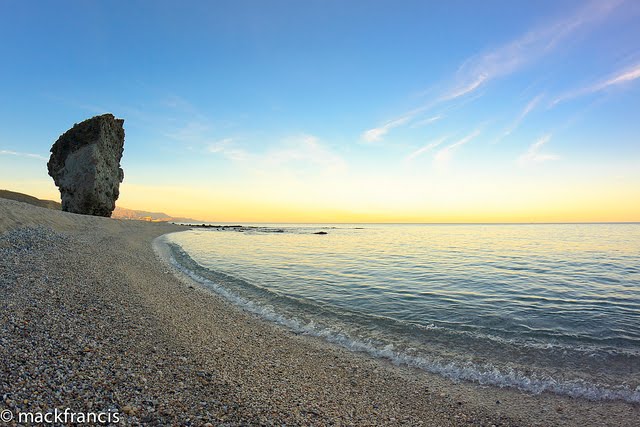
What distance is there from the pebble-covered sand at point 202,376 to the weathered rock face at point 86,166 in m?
50.7

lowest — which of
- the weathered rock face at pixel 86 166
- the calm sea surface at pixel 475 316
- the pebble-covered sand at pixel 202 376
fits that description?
the calm sea surface at pixel 475 316

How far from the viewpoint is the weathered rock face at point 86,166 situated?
53.7 metres

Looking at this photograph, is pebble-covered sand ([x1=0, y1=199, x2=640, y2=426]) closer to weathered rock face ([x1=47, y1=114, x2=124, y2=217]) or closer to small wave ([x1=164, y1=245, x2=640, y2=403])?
small wave ([x1=164, y1=245, x2=640, y2=403])

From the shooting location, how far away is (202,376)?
6.29 meters

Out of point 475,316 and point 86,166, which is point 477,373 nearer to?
point 475,316

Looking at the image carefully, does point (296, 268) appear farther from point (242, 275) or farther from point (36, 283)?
point (36, 283)

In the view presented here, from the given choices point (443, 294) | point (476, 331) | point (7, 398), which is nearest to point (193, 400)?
point (7, 398)

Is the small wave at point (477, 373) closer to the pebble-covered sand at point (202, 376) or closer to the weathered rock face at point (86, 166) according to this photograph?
the pebble-covered sand at point (202, 376)

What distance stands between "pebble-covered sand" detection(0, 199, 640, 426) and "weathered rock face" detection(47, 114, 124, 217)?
166ft

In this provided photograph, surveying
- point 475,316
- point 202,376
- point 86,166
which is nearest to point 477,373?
point 475,316

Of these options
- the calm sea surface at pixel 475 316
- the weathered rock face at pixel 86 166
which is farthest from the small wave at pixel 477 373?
the weathered rock face at pixel 86 166

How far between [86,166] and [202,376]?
200ft

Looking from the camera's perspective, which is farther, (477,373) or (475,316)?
(475,316)

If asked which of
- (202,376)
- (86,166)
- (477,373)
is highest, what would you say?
(86,166)
